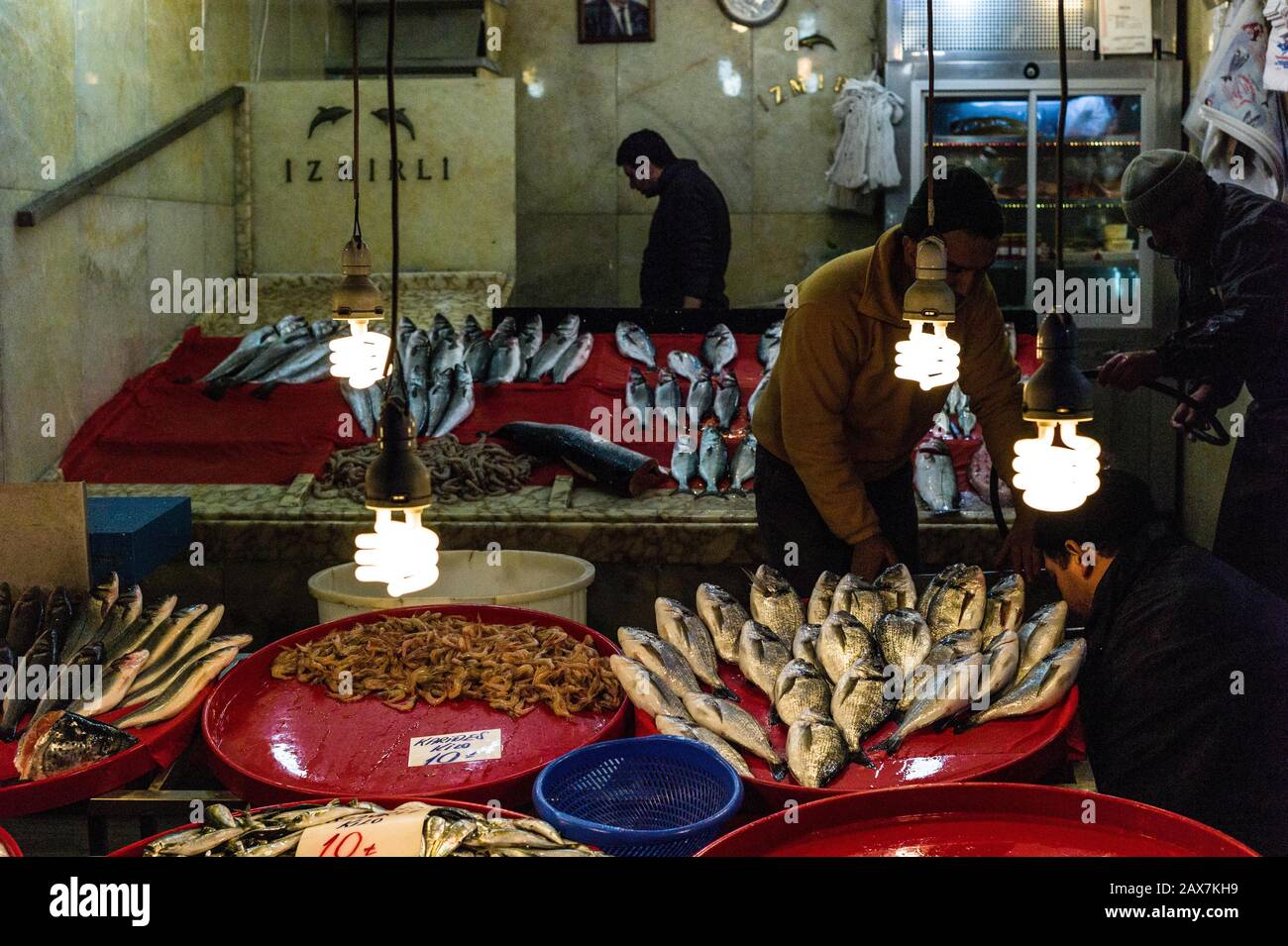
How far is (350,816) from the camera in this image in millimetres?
1938

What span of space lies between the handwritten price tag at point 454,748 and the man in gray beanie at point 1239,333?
2811 mm

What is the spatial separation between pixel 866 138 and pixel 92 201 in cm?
610

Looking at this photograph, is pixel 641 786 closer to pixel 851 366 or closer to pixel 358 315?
pixel 358 315

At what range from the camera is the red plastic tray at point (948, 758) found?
7.41 ft

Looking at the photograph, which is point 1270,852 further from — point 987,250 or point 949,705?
point 987,250

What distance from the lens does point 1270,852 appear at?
266cm

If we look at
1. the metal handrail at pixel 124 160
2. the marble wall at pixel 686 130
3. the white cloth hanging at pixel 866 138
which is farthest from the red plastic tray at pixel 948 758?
the marble wall at pixel 686 130

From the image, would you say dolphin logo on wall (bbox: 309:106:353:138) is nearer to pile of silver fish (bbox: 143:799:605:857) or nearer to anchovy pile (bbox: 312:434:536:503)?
anchovy pile (bbox: 312:434:536:503)

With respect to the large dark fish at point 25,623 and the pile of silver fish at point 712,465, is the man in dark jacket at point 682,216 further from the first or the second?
the large dark fish at point 25,623

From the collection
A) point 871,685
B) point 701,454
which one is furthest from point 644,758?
point 701,454

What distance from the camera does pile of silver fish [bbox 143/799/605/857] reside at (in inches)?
71.0

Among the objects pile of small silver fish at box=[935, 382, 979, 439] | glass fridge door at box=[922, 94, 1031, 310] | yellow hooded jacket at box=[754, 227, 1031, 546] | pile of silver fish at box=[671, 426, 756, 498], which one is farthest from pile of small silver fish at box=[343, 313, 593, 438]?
glass fridge door at box=[922, 94, 1031, 310]

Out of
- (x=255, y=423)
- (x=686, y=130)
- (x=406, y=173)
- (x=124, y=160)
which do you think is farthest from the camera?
(x=686, y=130)

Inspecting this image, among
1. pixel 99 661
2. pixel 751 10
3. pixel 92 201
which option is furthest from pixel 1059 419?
pixel 751 10
